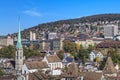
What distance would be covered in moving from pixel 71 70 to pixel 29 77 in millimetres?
6540

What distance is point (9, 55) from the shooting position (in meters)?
92.4

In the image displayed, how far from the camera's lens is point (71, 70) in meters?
50.9

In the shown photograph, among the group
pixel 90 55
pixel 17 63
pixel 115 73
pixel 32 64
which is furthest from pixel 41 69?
pixel 90 55

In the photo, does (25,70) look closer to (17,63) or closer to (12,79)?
(17,63)

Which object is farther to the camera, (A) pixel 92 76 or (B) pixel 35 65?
(B) pixel 35 65

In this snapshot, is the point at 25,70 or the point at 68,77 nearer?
the point at 68,77

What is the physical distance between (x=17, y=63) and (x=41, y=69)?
23.8 feet

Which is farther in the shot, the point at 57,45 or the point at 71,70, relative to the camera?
the point at 57,45

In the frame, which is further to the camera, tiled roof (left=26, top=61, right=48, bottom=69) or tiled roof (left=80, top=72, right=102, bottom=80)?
tiled roof (left=26, top=61, right=48, bottom=69)

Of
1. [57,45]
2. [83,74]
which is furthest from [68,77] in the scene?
[57,45]

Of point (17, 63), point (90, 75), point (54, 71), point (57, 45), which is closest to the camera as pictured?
point (90, 75)

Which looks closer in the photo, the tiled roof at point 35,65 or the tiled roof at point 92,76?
the tiled roof at point 92,76

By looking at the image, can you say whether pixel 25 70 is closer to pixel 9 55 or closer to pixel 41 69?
pixel 41 69

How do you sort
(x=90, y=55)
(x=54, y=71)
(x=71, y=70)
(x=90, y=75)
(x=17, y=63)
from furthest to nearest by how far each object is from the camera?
1. (x=90, y=55)
2. (x=17, y=63)
3. (x=54, y=71)
4. (x=71, y=70)
5. (x=90, y=75)
